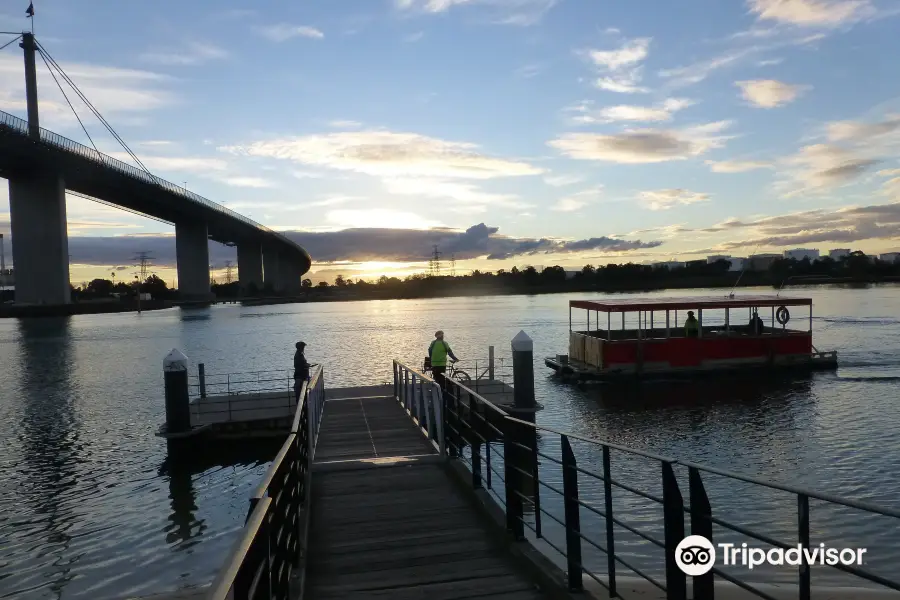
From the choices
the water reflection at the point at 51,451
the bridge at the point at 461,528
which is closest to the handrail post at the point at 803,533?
the bridge at the point at 461,528

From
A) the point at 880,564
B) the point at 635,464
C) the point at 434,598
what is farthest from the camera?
the point at 635,464

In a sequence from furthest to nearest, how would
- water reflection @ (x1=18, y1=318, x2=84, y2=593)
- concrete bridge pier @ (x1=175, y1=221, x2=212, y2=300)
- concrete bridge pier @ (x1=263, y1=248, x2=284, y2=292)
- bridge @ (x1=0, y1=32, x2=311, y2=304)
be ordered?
concrete bridge pier @ (x1=263, y1=248, x2=284, y2=292) → concrete bridge pier @ (x1=175, y1=221, x2=212, y2=300) → bridge @ (x1=0, y1=32, x2=311, y2=304) → water reflection @ (x1=18, y1=318, x2=84, y2=593)

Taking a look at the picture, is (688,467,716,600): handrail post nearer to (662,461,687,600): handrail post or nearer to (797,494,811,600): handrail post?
(662,461,687,600): handrail post

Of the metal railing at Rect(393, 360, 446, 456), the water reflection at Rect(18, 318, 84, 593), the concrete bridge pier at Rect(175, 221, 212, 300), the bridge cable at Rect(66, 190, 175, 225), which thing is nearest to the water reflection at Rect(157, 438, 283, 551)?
the water reflection at Rect(18, 318, 84, 593)

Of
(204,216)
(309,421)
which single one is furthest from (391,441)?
(204,216)

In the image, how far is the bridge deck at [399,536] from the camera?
571 centimetres

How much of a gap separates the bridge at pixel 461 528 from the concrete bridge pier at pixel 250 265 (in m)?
128

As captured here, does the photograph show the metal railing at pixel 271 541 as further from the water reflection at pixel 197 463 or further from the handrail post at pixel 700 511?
the water reflection at pixel 197 463

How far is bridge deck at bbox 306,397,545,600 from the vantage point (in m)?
5.71

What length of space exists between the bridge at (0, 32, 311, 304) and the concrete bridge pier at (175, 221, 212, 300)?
0.49 feet

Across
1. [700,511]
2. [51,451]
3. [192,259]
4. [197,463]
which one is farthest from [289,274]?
[700,511]

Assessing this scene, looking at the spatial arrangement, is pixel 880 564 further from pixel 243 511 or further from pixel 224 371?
pixel 224 371

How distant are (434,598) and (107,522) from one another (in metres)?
10.6

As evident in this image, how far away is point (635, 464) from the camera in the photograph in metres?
16.0
